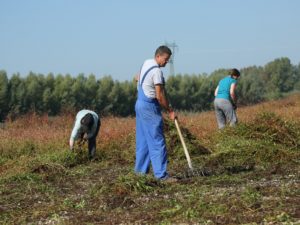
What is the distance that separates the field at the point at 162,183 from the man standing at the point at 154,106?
1.51 feet

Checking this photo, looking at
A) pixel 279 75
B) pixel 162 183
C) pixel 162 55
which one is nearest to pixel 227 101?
pixel 162 55

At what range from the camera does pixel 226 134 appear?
10.3 m

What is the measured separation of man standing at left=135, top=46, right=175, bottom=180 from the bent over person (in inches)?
84.3

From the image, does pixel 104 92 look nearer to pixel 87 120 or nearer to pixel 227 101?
pixel 227 101

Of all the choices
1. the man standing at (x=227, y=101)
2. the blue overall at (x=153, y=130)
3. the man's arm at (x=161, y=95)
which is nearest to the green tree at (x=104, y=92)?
the man standing at (x=227, y=101)

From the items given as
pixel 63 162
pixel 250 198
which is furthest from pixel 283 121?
pixel 250 198

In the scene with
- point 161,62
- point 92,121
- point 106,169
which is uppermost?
point 161,62

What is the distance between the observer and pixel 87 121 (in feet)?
30.3

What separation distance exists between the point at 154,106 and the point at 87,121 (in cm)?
234

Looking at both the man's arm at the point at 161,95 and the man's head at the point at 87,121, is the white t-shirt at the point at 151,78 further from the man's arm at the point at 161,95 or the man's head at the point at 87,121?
the man's head at the point at 87,121

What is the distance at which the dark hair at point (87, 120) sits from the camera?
923 cm

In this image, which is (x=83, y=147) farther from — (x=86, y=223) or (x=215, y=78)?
(x=215, y=78)

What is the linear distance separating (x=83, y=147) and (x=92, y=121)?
846mm

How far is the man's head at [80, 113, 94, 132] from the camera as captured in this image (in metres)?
9.23
